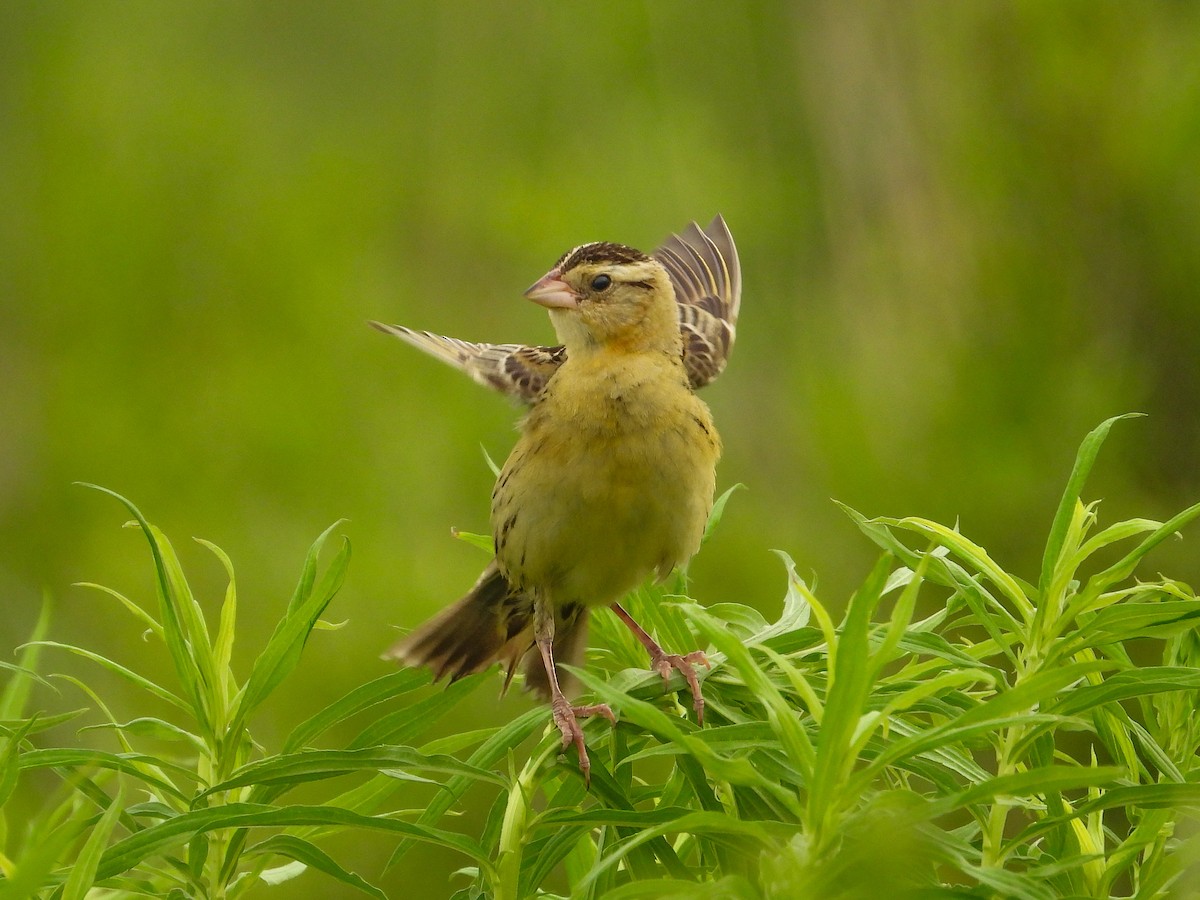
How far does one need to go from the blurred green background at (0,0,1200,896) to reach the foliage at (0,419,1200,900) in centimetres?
244

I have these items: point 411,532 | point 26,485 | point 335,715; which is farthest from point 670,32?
point 335,715

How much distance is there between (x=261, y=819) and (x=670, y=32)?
8779mm

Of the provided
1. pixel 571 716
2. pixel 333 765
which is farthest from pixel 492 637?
pixel 333 765

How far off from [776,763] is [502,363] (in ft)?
6.28

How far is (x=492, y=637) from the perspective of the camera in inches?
132

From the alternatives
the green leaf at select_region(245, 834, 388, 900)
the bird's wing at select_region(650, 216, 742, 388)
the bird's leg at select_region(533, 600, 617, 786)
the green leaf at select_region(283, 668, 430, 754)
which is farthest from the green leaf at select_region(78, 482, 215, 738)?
the bird's wing at select_region(650, 216, 742, 388)

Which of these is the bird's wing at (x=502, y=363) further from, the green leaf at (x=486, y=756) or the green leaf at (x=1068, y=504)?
the green leaf at (x=1068, y=504)

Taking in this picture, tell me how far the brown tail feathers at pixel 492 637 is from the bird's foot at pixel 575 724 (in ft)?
2.69

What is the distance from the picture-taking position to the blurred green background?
5871 millimetres

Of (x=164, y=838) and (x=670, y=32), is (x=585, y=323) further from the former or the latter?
(x=670, y=32)

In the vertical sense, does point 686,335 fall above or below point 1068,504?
above

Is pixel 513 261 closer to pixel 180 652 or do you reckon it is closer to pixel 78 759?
pixel 180 652

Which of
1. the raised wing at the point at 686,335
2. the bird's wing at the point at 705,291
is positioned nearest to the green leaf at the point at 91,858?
the raised wing at the point at 686,335

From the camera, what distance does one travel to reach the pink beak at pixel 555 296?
3.63 metres
